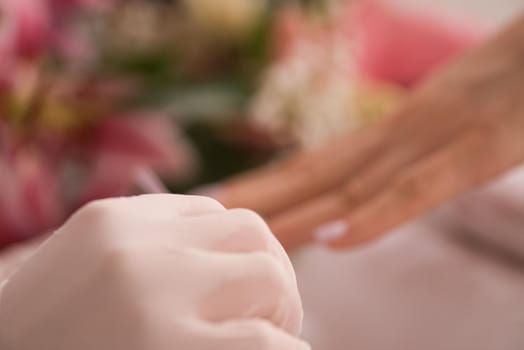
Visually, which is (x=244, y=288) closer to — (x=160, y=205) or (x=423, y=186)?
(x=160, y=205)

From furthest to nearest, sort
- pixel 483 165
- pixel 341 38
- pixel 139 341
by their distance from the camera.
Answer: pixel 341 38, pixel 483 165, pixel 139 341

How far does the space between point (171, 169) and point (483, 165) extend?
1.33 ft

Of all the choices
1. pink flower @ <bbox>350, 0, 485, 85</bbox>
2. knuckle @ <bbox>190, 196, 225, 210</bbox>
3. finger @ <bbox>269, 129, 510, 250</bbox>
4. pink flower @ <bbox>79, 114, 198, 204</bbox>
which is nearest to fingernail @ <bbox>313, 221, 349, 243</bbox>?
finger @ <bbox>269, 129, 510, 250</bbox>

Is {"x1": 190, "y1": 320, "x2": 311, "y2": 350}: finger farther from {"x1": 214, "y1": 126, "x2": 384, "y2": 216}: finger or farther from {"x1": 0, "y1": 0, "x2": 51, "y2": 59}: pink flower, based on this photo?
{"x1": 0, "y1": 0, "x2": 51, "y2": 59}: pink flower

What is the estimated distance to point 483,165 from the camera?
378 mm

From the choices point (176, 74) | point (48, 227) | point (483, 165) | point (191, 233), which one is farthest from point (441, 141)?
point (176, 74)

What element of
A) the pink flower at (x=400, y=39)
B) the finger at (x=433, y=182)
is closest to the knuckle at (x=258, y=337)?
the finger at (x=433, y=182)

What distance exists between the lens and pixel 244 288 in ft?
0.65

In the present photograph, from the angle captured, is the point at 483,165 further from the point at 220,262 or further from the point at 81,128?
the point at 81,128

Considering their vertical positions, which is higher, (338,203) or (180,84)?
(338,203)

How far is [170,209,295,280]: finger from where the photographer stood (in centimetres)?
21

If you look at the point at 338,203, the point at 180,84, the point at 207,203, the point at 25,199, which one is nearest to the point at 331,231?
the point at 338,203

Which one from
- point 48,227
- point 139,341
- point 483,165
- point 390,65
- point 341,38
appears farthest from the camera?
point 390,65

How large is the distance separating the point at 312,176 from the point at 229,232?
242mm
